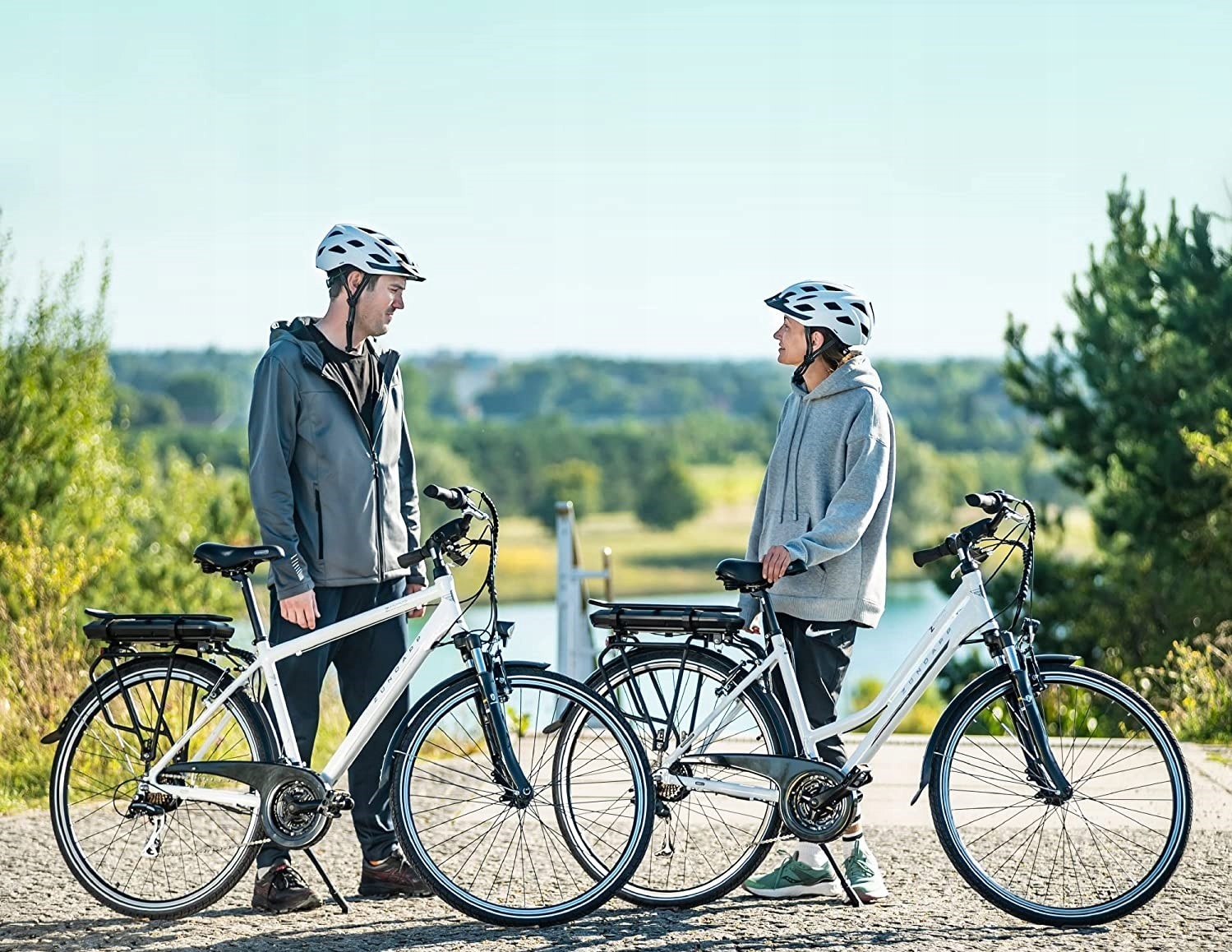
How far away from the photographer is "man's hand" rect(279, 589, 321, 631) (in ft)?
15.6

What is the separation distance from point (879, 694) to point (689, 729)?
22.7 inches

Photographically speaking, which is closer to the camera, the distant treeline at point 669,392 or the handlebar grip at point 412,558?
→ the handlebar grip at point 412,558

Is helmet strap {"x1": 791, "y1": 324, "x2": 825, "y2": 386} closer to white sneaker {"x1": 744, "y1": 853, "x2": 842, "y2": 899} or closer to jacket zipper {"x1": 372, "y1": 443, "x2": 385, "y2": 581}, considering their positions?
jacket zipper {"x1": 372, "y1": 443, "x2": 385, "y2": 581}

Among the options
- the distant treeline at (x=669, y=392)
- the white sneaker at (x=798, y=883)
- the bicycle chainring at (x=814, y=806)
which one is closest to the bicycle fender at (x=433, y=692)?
the bicycle chainring at (x=814, y=806)

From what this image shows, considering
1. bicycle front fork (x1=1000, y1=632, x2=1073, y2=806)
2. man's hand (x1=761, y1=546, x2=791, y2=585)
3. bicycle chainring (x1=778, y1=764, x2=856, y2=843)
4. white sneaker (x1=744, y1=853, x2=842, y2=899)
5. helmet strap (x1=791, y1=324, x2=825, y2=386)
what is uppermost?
helmet strap (x1=791, y1=324, x2=825, y2=386)

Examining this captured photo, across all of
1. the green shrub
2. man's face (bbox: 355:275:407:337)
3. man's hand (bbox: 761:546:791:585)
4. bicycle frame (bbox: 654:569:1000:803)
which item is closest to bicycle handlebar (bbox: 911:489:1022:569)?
bicycle frame (bbox: 654:569:1000:803)

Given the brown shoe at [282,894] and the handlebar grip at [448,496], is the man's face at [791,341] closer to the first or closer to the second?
the handlebar grip at [448,496]

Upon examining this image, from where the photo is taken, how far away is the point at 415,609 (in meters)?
4.88

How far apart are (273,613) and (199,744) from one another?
0.45 m

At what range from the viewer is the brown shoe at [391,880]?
503 cm

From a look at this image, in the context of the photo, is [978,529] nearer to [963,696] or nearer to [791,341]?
[963,696]

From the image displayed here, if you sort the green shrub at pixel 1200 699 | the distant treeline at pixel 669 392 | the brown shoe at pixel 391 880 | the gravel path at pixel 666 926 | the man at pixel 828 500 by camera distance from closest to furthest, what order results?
1. the gravel path at pixel 666 926
2. the man at pixel 828 500
3. the brown shoe at pixel 391 880
4. the green shrub at pixel 1200 699
5. the distant treeline at pixel 669 392

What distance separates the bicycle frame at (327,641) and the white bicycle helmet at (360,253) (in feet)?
3.14

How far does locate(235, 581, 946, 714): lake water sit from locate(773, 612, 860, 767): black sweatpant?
873 mm
